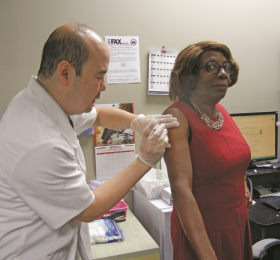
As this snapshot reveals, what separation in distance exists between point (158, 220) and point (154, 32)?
134cm

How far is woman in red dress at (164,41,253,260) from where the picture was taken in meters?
0.95

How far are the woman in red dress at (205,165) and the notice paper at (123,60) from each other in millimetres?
804

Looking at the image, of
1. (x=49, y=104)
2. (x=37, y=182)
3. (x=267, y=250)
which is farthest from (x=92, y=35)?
(x=267, y=250)

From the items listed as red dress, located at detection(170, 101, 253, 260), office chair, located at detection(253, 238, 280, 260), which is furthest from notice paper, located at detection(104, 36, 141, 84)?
office chair, located at detection(253, 238, 280, 260)

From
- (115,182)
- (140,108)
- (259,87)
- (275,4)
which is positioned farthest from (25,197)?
(275,4)

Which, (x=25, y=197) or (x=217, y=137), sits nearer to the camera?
(x=25, y=197)

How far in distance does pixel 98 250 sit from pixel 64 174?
753 millimetres

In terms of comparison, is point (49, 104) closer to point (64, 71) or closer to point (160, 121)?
point (64, 71)

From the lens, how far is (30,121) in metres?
0.78

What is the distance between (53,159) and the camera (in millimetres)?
743

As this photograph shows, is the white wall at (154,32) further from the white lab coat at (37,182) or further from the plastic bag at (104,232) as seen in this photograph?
the white lab coat at (37,182)

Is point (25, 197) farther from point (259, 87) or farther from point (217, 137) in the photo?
point (259, 87)

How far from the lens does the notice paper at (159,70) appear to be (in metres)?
1.86

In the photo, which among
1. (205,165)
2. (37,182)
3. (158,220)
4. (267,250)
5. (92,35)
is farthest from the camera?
(158,220)
